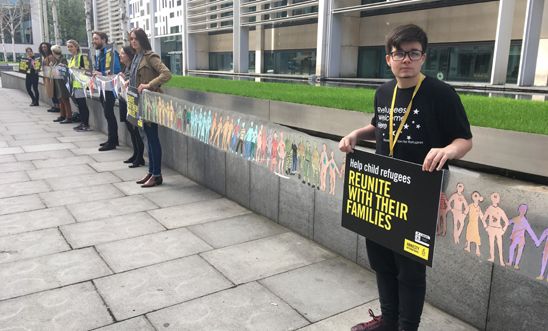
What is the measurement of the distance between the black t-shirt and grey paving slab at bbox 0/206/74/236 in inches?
167

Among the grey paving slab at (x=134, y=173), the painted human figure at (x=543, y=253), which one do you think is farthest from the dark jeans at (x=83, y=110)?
the painted human figure at (x=543, y=253)

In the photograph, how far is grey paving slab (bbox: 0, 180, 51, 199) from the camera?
6500mm

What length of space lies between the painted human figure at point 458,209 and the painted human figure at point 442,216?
27mm

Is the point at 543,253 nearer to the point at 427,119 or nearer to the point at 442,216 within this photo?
the point at 442,216

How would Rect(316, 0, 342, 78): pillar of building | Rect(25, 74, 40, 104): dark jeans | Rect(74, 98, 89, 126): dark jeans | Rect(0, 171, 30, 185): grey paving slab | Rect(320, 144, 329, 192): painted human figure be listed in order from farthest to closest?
Rect(316, 0, 342, 78): pillar of building, Rect(25, 74, 40, 104): dark jeans, Rect(74, 98, 89, 126): dark jeans, Rect(0, 171, 30, 185): grey paving slab, Rect(320, 144, 329, 192): painted human figure

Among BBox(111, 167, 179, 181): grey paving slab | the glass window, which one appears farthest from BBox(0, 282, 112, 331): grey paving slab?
the glass window

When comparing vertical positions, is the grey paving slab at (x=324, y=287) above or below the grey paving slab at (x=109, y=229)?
above

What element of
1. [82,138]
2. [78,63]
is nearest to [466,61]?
[78,63]

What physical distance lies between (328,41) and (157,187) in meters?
19.4

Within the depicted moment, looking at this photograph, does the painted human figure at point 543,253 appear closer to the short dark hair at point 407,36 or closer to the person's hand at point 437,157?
the person's hand at point 437,157

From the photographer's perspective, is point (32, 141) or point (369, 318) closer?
point (369, 318)

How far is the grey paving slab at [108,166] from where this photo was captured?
8.03m

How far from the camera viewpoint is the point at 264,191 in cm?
555

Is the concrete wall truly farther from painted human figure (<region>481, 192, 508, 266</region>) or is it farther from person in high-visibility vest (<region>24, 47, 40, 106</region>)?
person in high-visibility vest (<region>24, 47, 40, 106</region>)
